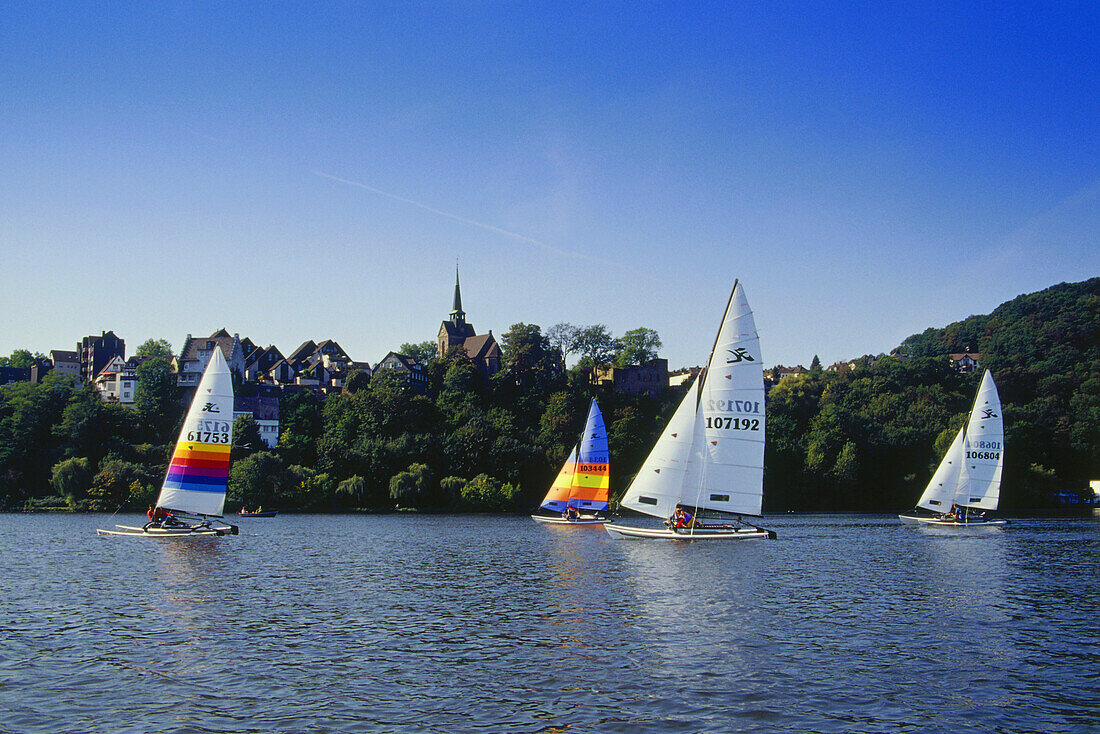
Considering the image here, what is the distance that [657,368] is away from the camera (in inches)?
7210

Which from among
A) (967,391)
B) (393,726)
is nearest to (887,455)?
(967,391)

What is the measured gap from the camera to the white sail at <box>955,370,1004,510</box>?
83.3m

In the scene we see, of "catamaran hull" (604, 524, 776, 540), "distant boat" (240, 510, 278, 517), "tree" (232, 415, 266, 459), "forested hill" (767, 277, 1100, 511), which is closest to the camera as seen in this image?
"catamaran hull" (604, 524, 776, 540)

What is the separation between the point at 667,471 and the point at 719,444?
3.86 meters

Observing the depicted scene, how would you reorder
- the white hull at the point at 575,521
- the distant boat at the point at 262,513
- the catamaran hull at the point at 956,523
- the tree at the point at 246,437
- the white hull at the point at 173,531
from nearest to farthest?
the white hull at the point at 173,531
the white hull at the point at 575,521
the catamaran hull at the point at 956,523
the distant boat at the point at 262,513
the tree at the point at 246,437

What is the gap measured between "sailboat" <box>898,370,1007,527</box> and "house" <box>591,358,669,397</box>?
8869cm

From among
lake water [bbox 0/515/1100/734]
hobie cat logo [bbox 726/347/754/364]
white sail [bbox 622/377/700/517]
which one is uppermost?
hobie cat logo [bbox 726/347/754/364]

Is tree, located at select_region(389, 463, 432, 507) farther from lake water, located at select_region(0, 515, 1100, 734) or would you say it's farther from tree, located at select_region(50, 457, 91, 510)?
lake water, located at select_region(0, 515, 1100, 734)

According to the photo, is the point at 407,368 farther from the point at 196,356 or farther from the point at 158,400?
the point at 158,400

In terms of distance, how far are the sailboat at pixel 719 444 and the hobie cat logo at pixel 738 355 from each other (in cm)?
4

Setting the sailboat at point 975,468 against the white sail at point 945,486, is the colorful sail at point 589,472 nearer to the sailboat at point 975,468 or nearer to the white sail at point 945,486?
the white sail at point 945,486

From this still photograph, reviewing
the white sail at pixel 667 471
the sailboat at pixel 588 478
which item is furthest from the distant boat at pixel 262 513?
the white sail at pixel 667 471

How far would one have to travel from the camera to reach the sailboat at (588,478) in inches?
3314

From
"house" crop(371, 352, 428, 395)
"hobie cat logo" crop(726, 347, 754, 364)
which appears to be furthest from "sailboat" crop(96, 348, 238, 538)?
"house" crop(371, 352, 428, 395)
